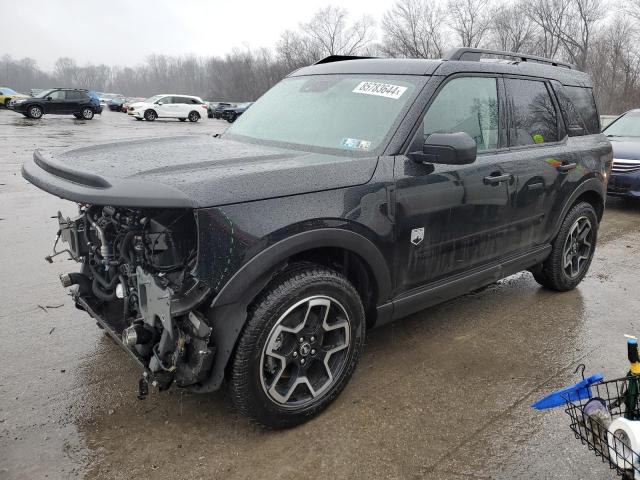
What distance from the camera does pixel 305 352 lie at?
9.03 ft

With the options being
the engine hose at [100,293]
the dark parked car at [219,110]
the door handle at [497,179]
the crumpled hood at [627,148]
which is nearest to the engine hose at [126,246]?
the engine hose at [100,293]

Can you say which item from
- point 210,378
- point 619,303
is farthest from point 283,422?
point 619,303

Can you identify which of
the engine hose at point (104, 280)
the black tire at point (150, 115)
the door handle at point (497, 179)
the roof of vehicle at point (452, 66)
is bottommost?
the engine hose at point (104, 280)

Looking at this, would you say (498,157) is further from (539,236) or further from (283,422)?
(283,422)

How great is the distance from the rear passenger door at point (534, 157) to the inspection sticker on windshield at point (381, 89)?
1002 millimetres

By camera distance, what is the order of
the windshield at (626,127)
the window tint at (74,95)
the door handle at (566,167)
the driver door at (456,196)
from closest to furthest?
the driver door at (456,196) < the door handle at (566,167) < the windshield at (626,127) < the window tint at (74,95)

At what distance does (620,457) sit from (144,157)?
8.55ft

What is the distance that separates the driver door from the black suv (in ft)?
0.04

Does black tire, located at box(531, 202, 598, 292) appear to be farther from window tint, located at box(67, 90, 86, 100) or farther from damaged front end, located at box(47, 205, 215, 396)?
window tint, located at box(67, 90, 86, 100)

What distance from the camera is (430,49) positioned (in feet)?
201

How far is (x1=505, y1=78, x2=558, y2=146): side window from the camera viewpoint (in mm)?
3898

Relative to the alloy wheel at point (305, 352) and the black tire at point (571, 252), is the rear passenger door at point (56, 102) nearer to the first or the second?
the black tire at point (571, 252)

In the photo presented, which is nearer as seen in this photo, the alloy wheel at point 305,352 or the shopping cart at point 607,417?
the shopping cart at point 607,417

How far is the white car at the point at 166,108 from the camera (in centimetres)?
3412
